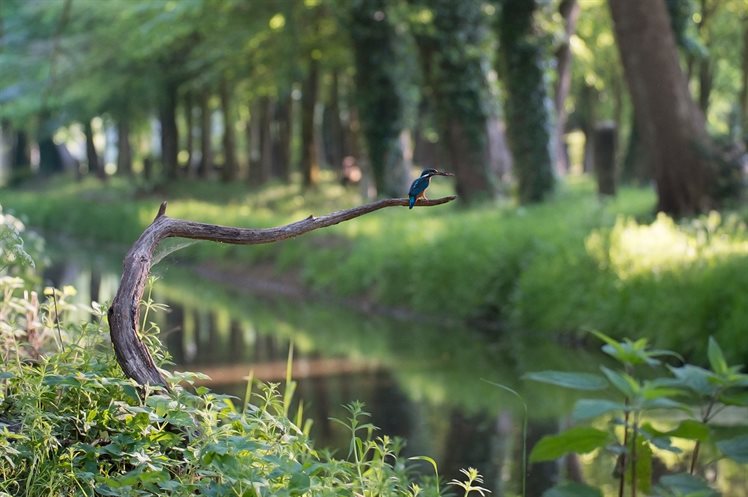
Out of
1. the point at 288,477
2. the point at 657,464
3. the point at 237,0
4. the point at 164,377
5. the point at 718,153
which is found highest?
the point at 237,0

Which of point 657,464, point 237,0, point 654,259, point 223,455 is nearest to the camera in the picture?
point 223,455

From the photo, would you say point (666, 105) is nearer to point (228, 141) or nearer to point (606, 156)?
point (606, 156)

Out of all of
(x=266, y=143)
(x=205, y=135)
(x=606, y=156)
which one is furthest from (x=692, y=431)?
(x=205, y=135)

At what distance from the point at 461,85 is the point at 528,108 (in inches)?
71.5

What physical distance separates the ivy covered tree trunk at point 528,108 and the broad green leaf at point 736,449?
17621 millimetres

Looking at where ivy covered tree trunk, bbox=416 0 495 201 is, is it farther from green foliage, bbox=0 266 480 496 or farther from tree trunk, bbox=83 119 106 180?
tree trunk, bbox=83 119 106 180

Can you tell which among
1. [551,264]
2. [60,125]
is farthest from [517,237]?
[60,125]

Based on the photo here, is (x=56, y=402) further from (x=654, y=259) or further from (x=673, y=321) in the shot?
(x=654, y=259)

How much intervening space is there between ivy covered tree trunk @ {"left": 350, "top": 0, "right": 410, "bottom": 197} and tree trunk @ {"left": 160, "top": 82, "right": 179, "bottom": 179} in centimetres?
1527

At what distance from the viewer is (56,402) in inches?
165

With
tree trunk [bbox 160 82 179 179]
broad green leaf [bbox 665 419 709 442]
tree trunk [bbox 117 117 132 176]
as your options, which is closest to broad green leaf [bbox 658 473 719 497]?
broad green leaf [bbox 665 419 709 442]

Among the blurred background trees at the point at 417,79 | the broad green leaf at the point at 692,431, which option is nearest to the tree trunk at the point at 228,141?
the blurred background trees at the point at 417,79

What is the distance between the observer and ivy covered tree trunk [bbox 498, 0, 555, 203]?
21703mm

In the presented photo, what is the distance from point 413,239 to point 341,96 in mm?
22550
